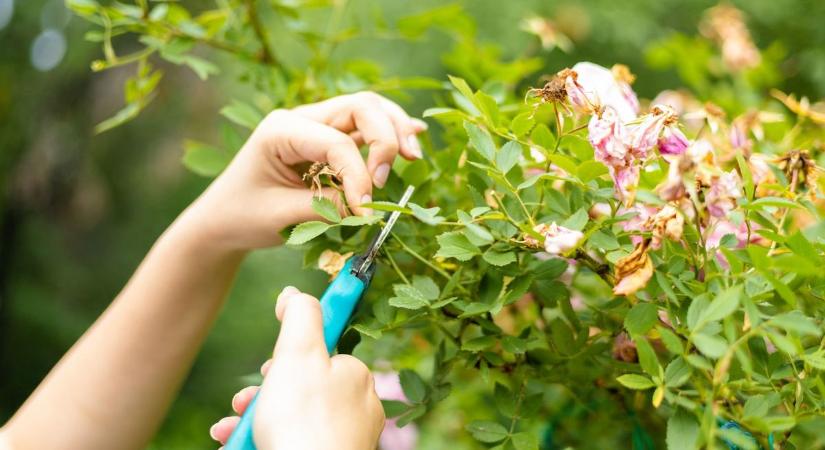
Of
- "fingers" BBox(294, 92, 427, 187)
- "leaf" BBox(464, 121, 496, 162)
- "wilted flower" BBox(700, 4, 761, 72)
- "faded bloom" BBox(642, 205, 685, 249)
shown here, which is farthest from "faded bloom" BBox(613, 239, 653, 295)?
"wilted flower" BBox(700, 4, 761, 72)

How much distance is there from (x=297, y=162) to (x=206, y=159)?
0.20 m

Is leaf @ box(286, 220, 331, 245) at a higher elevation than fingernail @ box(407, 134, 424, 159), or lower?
higher

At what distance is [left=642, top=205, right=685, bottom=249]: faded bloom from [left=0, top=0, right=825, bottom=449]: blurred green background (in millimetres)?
1601

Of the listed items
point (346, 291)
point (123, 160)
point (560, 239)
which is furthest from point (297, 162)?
point (123, 160)

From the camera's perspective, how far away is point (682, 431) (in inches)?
15.6

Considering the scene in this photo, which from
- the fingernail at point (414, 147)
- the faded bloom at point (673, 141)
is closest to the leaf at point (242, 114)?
the fingernail at point (414, 147)

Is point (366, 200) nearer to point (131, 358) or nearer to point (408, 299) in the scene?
point (408, 299)

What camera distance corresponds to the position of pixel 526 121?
0.49 m

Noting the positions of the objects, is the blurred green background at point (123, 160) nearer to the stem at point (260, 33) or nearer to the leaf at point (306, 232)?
the stem at point (260, 33)

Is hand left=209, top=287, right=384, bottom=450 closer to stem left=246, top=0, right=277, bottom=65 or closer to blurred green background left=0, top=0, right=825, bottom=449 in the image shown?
stem left=246, top=0, right=277, bottom=65

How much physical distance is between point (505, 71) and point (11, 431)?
2.17 feet

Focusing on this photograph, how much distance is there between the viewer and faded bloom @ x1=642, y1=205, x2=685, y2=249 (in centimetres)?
41

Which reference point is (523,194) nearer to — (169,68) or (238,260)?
(238,260)

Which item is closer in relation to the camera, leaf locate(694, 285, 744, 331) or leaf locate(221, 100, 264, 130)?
leaf locate(694, 285, 744, 331)
